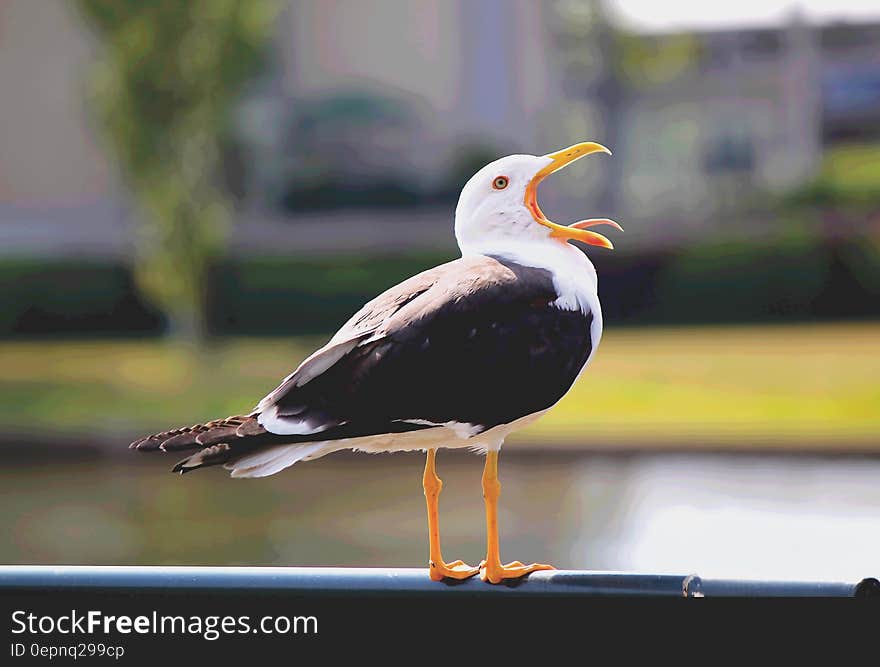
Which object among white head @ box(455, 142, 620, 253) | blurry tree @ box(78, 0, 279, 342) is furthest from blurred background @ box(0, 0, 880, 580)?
white head @ box(455, 142, 620, 253)

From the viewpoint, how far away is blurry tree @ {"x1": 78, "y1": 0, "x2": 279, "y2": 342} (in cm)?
1430

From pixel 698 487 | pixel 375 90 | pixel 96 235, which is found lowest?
pixel 698 487

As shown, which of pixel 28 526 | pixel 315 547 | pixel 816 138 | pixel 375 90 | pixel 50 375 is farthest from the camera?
pixel 816 138

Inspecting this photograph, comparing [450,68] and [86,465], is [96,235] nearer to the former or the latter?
[450,68]

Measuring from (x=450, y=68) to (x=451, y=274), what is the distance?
21.0 m

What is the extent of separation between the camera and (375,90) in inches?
893

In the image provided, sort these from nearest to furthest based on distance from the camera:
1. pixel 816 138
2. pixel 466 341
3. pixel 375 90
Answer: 1. pixel 466 341
2. pixel 375 90
3. pixel 816 138

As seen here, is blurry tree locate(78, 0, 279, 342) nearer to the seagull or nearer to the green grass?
the green grass

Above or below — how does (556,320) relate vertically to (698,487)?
above

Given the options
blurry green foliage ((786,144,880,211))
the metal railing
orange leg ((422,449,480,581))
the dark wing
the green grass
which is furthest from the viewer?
blurry green foliage ((786,144,880,211))

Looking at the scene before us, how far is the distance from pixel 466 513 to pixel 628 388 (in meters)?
4.20

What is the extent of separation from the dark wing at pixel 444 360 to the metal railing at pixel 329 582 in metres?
0.23

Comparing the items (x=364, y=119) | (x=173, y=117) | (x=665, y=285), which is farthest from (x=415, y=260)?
(x=364, y=119)

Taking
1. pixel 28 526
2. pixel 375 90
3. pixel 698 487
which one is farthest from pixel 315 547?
pixel 375 90
